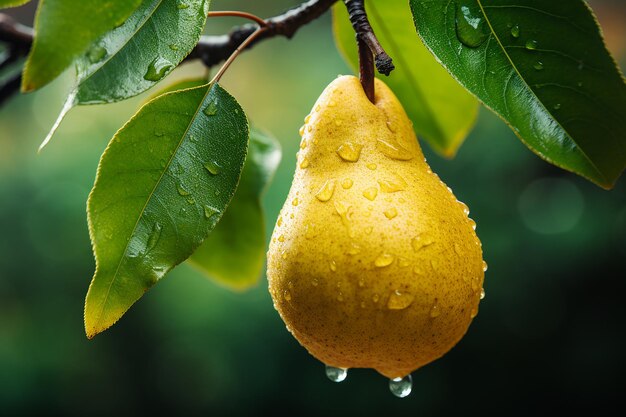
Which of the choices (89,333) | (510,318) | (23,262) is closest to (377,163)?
(89,333)

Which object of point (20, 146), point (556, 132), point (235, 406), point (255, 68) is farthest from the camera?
point (255, 68)

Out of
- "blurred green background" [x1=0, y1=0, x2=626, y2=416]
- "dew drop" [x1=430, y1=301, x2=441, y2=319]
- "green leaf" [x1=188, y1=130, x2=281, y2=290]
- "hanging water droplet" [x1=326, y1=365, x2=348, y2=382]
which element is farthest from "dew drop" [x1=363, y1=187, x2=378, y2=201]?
"blurred green background" [x1=0, y1=0, x2=626, y2=416]

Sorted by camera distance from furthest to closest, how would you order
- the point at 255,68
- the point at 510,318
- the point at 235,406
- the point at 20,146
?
the point at 255,68 → the point at 20,146 → the point at 235,406 → the point at 510,318

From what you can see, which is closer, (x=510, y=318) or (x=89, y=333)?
(x=89, y=333)

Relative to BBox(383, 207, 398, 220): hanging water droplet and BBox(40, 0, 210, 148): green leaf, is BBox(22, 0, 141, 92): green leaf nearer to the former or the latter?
BBox(40, 0, 210, 148): green leaf

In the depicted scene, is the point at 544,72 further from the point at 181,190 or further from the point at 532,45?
the point at 181,190

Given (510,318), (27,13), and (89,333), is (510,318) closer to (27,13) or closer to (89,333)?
(89,333)

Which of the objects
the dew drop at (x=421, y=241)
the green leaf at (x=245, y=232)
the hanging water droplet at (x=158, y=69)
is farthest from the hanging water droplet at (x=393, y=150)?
the green leaf at (x=245, y=232)

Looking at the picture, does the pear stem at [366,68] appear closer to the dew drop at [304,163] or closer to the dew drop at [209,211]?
the dew drop at [304,163]
